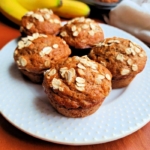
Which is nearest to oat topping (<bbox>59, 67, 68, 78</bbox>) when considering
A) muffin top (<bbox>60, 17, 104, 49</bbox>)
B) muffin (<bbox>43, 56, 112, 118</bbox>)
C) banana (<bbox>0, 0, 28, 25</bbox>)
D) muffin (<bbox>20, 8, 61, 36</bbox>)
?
muffin (<bbox>43, 56, 112, 118</bbox>)

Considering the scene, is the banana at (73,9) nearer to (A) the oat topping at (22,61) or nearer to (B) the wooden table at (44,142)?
(A) the oat topping at (22,61)

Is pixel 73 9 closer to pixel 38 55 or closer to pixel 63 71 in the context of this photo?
pixel 38 55

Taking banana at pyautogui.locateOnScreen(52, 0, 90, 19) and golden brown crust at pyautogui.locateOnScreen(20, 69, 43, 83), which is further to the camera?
banana at pyautogui.locateOnScreen(52, 0, 90, 19)

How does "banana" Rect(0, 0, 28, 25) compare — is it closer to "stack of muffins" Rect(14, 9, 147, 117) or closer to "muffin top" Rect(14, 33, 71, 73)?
"stack of muffins" Rect(14, 9, 147, 117)

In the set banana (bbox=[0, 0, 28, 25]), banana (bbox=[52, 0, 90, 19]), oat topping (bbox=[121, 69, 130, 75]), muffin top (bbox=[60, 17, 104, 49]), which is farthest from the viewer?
banana (bbox=[52, 0, 90, 19])

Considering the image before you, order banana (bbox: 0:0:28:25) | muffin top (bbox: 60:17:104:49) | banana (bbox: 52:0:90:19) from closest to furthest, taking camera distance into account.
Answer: muffin top (bbox: 60:17:104:49) < banana (bbox: 0:0:28:25) < banana (bbox: 52:0:90:19)

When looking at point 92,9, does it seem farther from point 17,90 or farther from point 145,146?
point 145,146

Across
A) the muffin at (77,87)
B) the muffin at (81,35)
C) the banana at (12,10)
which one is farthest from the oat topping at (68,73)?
the banana at (12,10)

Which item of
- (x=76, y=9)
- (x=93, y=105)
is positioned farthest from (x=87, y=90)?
(x=76, y=9)

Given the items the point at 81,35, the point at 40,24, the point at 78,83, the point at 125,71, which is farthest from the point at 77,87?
the point at 40,24
